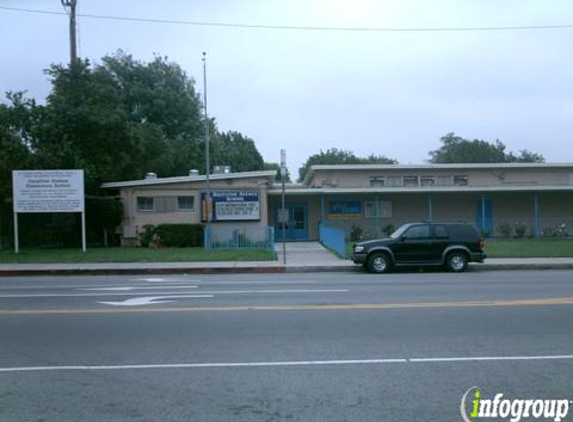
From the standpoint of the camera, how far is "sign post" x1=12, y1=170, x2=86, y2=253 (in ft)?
75.1

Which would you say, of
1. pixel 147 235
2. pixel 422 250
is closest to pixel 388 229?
pixel 422 250

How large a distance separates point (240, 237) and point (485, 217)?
1419 cm

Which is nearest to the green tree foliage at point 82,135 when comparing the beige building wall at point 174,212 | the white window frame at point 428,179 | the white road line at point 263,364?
the beige building wall at point 174,212

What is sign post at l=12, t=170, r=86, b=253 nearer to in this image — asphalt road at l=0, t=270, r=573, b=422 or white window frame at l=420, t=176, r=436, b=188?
asphalt road at l=0, t=270, r=573, b=422

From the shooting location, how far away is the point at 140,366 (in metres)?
6.51

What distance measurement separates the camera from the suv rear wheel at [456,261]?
722 inches

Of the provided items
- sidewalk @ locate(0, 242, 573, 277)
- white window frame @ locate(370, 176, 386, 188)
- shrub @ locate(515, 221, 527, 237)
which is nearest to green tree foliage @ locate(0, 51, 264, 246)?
sidewalk @ locate(0, 242, 573, 277)

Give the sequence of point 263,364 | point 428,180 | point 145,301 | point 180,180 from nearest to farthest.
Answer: point 263,364 → point 145,301 → point 180,180 → point 428,180

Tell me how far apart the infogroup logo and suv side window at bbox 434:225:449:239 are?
13.3m

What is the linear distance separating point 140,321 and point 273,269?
9.66 meters

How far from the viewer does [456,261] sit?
18344 millimetres

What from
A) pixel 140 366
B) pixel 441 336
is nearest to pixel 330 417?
pixel 140 366

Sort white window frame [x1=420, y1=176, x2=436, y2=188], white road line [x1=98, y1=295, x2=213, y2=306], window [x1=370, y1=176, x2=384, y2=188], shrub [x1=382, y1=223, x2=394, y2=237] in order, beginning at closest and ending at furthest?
white road line [x1=98, y1=295, x2=213, y2=306]
shrub [x1=382, y1=223, x2=394, y2=237]
window [x1=370, y1=176, x2=384, y2=188]
white window frame [x1=420, y1=176, x2=436, y2=188]

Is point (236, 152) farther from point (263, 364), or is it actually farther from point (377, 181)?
point (263, 364)
